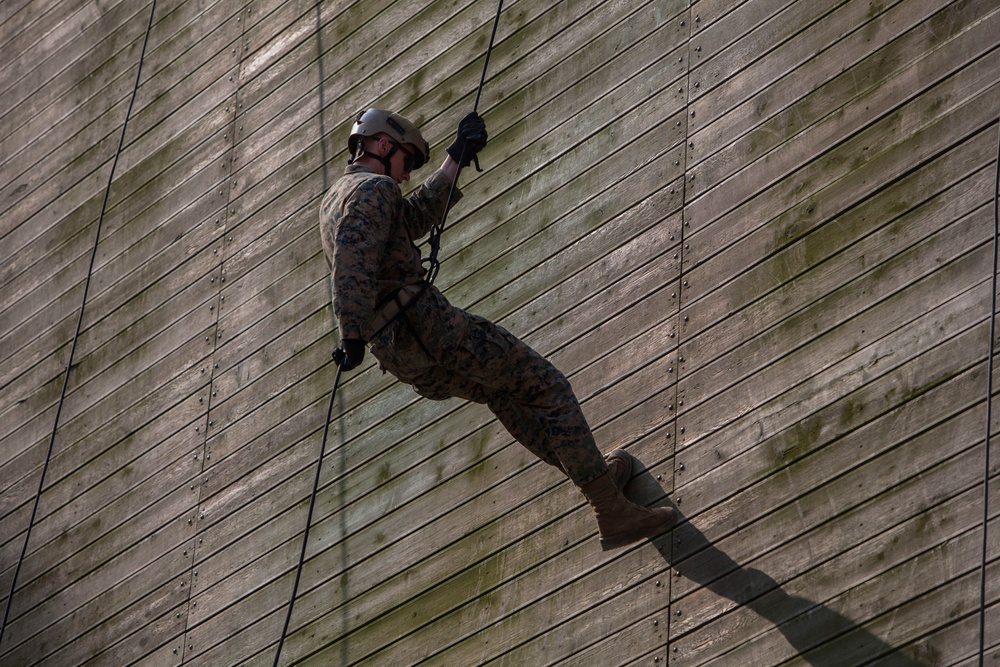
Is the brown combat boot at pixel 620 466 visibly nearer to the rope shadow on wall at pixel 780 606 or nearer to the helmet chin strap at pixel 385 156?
the rope shadow on wall at pixel 780 606

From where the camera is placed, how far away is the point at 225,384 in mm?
8539

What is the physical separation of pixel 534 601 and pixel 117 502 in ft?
9.02

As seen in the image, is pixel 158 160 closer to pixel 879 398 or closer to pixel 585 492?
pixel 585 492

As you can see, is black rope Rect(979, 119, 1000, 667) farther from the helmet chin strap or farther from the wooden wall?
the helmet chin strap

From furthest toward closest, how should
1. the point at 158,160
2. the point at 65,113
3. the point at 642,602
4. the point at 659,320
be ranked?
the point at 65,113 < the point at 158,160 < the point at 659,320 < the point at 642,602

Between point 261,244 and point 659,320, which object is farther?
point 261,244

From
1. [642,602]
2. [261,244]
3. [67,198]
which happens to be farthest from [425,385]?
[67,198]

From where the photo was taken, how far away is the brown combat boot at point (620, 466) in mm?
6700

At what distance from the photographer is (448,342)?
255 inches

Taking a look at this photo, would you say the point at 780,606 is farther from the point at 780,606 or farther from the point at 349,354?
the point at 349,354

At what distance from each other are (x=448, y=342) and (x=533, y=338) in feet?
3.42

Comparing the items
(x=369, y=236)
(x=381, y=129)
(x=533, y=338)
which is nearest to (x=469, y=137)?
(x=381, y=129)

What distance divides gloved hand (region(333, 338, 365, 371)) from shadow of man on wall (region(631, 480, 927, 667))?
1315 mm

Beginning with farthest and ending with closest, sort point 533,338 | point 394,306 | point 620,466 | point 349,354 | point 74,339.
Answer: point 74,339
point 533,338
point 620,466
point 394,306
point 349,354
